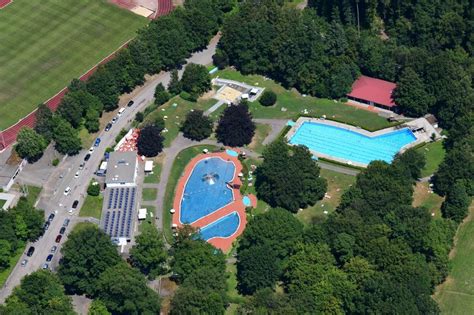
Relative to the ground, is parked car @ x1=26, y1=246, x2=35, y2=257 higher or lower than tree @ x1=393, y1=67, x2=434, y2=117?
lower

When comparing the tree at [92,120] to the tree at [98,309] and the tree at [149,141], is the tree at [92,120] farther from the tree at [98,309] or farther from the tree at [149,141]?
the tree at [98,309]

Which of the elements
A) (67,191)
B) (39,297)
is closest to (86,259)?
(39,297)

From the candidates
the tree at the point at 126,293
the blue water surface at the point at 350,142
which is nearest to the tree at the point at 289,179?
the blue water surface at the point at 350,142

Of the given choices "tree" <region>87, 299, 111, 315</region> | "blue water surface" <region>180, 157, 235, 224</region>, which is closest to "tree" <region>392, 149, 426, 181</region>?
"blue water surface" <region>180, 157, 235, 224</region>

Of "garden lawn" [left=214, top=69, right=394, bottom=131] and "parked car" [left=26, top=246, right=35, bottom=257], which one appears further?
"garden lawn" [left=214, top=69, right=394, bottom=131]

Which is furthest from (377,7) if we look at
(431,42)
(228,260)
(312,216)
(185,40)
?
(228,260)

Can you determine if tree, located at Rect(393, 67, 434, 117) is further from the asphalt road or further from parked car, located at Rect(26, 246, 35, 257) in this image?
parked car, located at Rect(26, 246, 35, 257)
